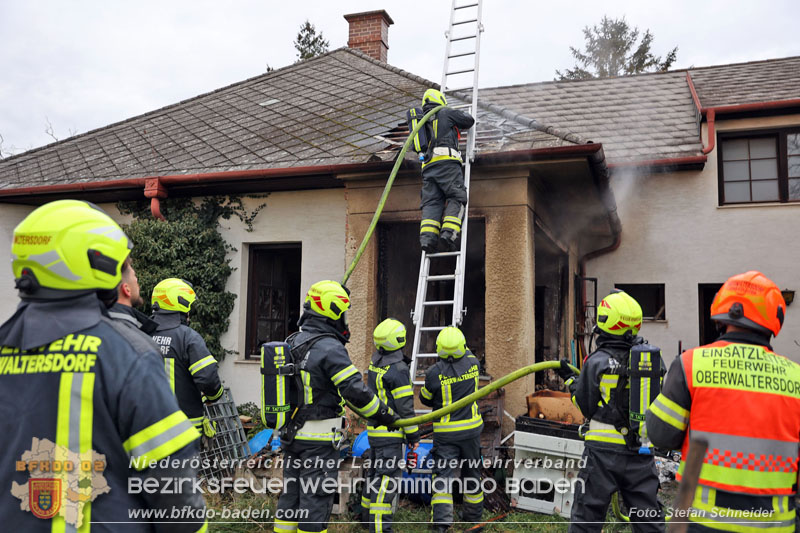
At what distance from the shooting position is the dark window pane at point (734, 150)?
10805mm

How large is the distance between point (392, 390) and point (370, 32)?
9657 millimetres

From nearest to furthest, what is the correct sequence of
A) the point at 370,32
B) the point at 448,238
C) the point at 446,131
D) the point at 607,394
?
the point at 607,394 < the point at 448,238 < the point at 446,131 < the point at 370,32

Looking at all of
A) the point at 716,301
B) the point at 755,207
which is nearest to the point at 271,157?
the point at 716,301

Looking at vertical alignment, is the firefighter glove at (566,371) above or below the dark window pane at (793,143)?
below

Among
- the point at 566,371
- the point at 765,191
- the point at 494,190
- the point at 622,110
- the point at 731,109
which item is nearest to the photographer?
the point at 566,371

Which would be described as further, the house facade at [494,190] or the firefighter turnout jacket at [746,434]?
the house facade at [494,190]

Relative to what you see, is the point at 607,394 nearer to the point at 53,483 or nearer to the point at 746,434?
the point at 746,434

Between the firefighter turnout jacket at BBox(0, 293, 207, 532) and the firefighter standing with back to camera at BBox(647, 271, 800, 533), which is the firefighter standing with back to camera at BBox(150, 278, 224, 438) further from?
the firefighter standing with back to camera at BBox(647, 271, 800, 533)

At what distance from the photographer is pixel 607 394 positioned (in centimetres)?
414

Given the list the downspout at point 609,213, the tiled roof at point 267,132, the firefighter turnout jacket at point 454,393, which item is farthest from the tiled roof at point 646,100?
the firefighter turnout jacket at point 454,393

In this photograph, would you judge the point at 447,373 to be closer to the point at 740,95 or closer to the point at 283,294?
the point at 283,294

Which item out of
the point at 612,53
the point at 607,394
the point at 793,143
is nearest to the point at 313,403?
the point at 607,394

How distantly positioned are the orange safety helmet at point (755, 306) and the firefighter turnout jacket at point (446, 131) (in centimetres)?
367

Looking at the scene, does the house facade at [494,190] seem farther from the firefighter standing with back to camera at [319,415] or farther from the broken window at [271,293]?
the firefighter standing with back to camera at [319,415]
